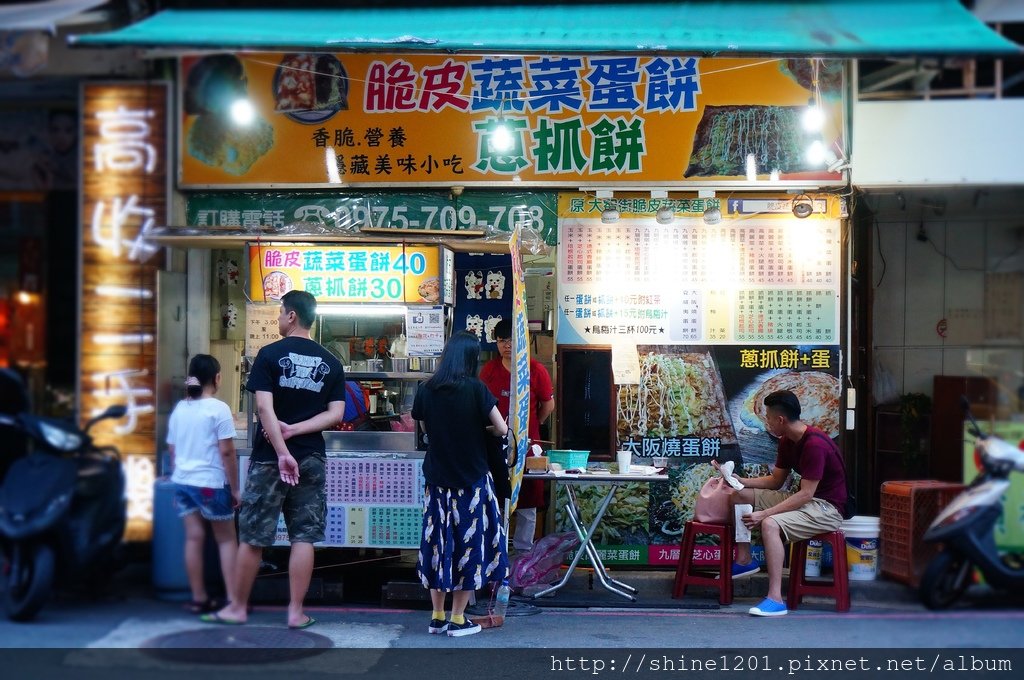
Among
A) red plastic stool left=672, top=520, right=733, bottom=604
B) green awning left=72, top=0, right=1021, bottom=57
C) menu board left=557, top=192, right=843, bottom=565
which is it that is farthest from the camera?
menu board left=557, top=192, right=843, bottom=565

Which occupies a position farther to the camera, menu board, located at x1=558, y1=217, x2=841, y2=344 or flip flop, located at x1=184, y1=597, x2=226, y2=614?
menu board, located at x1=558, y1=217, x2=841, y2=344

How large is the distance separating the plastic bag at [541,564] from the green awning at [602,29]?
2.84 m

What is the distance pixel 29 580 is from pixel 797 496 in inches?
Result: 146

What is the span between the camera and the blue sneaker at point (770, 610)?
208 inches

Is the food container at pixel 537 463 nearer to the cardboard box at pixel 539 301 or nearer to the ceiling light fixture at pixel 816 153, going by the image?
the cardboard box at pixel 539 301

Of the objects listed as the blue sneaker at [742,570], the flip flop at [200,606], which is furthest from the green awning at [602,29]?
the blue sneaker at [742,570]

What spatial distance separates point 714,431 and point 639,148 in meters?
1.86

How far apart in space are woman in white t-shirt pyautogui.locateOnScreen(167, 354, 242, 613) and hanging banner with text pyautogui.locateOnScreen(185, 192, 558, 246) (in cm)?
246

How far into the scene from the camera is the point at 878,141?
5965 millimetres

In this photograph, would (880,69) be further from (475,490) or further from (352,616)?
(352,616)

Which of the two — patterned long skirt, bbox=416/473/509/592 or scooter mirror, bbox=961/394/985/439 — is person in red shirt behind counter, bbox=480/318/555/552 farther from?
scooter mirror, bbox=961/394/985/439

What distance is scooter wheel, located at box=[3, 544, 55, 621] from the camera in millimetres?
3926

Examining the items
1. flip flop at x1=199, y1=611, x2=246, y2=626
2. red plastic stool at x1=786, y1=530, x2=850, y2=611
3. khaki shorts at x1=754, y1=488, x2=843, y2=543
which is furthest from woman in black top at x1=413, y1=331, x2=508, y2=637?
red plastic stool at x1=786, y1=530, x2=850, y2=611

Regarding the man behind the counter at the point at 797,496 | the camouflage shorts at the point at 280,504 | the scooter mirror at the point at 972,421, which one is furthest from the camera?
the man behind the counter at the point at 797,496
